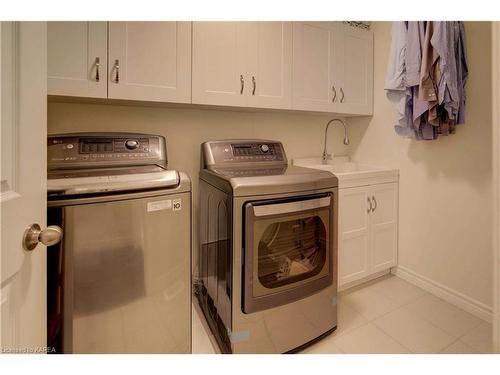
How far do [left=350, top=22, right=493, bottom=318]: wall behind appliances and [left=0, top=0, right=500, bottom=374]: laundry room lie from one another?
0.01 metres

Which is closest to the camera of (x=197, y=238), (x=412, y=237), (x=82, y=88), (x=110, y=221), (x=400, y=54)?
(x=110, y=221)

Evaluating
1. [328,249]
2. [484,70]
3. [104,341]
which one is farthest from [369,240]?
[104,341]

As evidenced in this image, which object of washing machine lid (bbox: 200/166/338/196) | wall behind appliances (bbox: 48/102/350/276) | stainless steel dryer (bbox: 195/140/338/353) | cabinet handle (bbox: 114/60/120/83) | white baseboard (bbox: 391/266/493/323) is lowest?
white baseboard (bbox: 391/266/493/323)

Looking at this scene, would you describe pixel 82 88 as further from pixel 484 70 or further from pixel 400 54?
pixel 484 70

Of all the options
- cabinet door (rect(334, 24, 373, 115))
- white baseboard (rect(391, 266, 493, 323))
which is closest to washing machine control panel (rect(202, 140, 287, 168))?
cabinet door (rect(334, 24, 373, 115))

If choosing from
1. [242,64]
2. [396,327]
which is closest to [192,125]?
[242,64]

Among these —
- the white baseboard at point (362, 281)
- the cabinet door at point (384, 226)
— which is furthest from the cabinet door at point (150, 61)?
the white baseboard at point (362, 281)

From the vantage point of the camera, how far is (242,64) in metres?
1.68

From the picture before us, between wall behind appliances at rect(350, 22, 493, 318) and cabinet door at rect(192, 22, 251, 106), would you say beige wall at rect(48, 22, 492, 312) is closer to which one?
wall behind appliances at rect(350, 22, 493, 318)

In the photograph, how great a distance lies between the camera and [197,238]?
195cm

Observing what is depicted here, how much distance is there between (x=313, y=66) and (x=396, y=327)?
1918 millimetres

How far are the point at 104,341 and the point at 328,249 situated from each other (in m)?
1.17

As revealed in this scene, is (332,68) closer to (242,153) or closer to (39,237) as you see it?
(242,153)

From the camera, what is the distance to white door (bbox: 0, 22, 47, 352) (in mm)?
569
